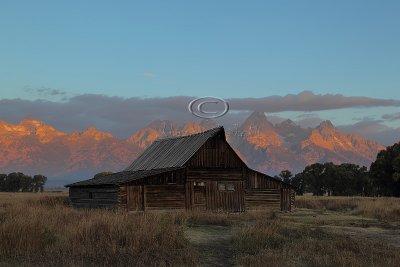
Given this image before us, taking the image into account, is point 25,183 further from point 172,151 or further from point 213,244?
point 213,244

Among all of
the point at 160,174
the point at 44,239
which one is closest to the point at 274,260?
the point at 44,239

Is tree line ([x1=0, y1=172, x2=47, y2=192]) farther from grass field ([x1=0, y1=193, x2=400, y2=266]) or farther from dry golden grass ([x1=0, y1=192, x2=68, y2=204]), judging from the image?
grass field ([x1=0, y1=193, x2=400, y2=266])

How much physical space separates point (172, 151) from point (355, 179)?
5592 centimetres

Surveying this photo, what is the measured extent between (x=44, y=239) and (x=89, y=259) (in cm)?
237

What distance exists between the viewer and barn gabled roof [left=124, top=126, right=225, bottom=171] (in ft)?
134

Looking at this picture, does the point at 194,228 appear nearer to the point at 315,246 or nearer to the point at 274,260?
the point at 315,246

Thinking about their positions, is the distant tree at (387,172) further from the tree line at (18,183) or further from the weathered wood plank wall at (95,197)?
the tree line at (18,183)

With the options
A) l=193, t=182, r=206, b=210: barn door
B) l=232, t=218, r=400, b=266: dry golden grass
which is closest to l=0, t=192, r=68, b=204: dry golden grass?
l=193, t=182, r=206, b=210: barn door


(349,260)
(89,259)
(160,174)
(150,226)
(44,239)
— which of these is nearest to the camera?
(89,259)

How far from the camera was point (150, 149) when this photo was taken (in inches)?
1973

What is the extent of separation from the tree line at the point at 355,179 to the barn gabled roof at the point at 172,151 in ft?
120

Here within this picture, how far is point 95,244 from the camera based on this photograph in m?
13.7

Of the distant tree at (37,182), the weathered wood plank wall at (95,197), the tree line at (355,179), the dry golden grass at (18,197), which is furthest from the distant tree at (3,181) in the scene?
the weathered wood plank wall at (95,197)

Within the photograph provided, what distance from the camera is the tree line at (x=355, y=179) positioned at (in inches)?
2899
